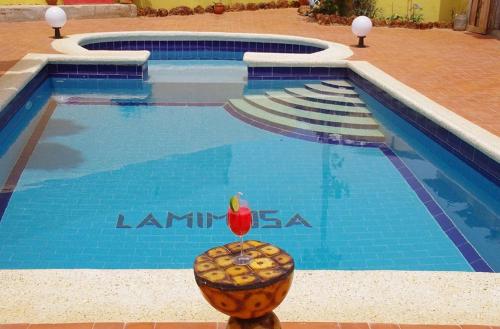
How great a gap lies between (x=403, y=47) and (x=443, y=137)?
20.3 ft

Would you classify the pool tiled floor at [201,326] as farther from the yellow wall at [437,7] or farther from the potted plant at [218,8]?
the potted plant at [218,8]

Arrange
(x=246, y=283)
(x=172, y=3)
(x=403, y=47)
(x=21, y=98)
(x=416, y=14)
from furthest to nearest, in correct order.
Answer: (x=172, y=3)
(x=416, y=14)
(x=403, y=47)
(x=21, y=98)
(x=246, y=283)

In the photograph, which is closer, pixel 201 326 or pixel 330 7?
pixel 201 326

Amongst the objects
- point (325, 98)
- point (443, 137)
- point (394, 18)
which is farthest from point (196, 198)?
point (394, 18)

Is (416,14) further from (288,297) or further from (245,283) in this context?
(245,283)

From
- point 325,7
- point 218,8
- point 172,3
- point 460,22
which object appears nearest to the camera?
point 460,22

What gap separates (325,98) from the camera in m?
10.4

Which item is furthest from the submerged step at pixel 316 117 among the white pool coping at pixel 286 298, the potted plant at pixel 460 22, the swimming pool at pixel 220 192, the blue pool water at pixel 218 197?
the potted plant at pixel 460 22

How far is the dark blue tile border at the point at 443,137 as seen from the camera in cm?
652

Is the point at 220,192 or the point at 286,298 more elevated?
the point at 286,298

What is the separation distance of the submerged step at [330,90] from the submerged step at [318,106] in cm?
50

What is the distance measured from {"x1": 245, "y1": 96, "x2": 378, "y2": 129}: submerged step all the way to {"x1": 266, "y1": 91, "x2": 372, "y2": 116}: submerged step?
14 cm

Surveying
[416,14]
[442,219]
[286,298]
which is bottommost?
[442,219]

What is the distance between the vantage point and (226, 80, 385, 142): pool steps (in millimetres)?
8828
